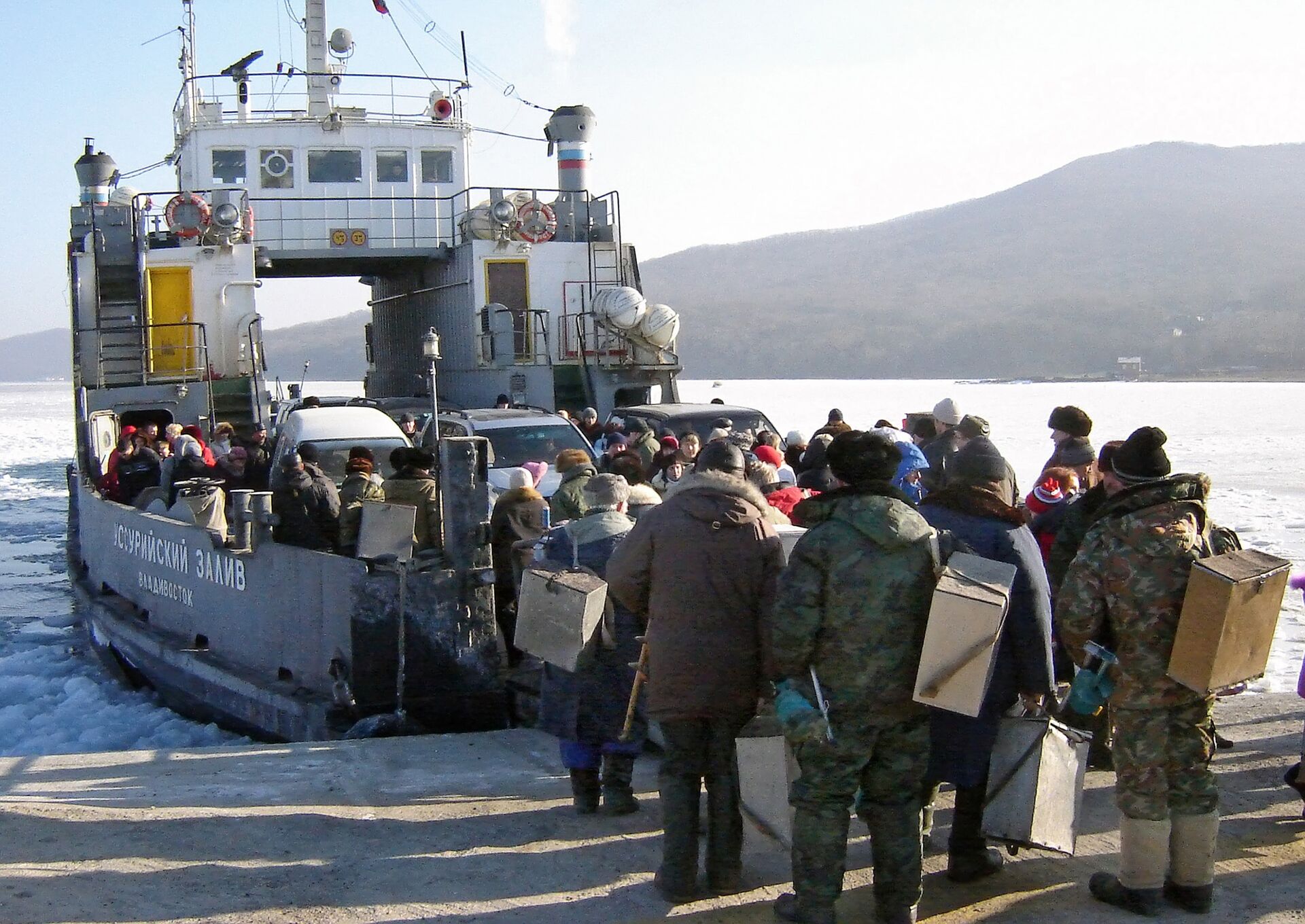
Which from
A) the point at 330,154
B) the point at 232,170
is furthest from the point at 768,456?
the point at 232,170

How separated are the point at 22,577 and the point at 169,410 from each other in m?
3.10

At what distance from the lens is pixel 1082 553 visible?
4051mm

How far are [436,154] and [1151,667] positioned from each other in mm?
19566

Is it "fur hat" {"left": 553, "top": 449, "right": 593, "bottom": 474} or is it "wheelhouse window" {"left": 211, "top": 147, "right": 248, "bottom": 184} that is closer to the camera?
"fur hat" {"left": 553, "top": 449, "right": 593, "bottom": 474}

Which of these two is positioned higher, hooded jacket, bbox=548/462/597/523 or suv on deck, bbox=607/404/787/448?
hooded jacket, bbox=548/462/597/523

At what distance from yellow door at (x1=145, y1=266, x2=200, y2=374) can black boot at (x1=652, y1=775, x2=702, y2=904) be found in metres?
14.3

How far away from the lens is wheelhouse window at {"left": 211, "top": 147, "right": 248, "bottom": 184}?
2072cm

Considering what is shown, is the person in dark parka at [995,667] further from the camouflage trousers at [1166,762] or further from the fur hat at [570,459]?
the fur hat at [570,459]

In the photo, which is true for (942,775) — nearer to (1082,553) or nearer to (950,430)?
(1082,553)

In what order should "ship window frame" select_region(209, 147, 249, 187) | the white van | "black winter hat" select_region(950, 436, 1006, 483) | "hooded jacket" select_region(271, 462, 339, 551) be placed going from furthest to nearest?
"ship window frame" select_region(209, 147, 249, 187)
the white van
"hooded jacket" select_region(271, 462, 339, 551)
"black winter hat" select_region(950, 436, 1006, 483)

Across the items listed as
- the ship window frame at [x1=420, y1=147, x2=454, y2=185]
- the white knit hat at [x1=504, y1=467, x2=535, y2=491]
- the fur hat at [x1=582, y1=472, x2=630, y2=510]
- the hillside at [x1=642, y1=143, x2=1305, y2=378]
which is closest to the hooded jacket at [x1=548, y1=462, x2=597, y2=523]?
Result: the white knit hat at [x1=504, y1=467, x2=535, y2=491]

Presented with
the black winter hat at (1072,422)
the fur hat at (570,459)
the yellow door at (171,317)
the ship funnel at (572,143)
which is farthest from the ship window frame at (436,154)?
the black winter hat at (1072,422)

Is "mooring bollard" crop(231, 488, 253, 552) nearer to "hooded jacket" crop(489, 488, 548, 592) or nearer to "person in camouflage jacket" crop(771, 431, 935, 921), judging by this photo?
"hooded jacket" crop(489, 488, 548, 592)

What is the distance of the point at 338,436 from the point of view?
10922 millimetres
